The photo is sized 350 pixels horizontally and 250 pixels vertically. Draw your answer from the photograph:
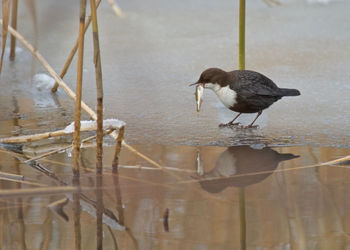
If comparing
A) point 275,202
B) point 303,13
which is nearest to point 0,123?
point 275,202

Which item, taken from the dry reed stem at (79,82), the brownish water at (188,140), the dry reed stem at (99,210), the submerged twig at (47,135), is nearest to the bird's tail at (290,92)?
the brownish water at (188,140)

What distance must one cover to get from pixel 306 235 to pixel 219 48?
294 cm

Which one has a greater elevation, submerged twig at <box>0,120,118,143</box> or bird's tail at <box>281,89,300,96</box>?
bird's tail at <box>281,89,300,96</box>

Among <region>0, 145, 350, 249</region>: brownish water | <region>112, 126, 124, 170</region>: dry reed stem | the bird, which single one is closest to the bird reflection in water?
<region>0, 145, 350, 249</region>: brownish water

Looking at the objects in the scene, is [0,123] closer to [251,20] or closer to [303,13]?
[251,20]

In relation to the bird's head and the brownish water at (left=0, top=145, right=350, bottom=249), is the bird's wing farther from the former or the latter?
the brownish water at (left=0, top=145, right=350, bottom=249)

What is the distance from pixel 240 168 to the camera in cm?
290

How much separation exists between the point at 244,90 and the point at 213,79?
0.69 ft

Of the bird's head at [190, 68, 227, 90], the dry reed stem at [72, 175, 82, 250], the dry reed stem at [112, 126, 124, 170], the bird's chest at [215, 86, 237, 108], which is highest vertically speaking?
the bird's head at [190, 68, 227, 90]

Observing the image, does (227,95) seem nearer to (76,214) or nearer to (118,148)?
(118,148)

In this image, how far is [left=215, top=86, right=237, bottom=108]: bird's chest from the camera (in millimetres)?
3646

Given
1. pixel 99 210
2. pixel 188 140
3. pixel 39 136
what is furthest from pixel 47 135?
pixel 188 140

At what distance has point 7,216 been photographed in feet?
7.68

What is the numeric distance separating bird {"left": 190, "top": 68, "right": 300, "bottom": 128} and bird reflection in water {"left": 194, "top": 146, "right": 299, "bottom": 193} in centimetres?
48
